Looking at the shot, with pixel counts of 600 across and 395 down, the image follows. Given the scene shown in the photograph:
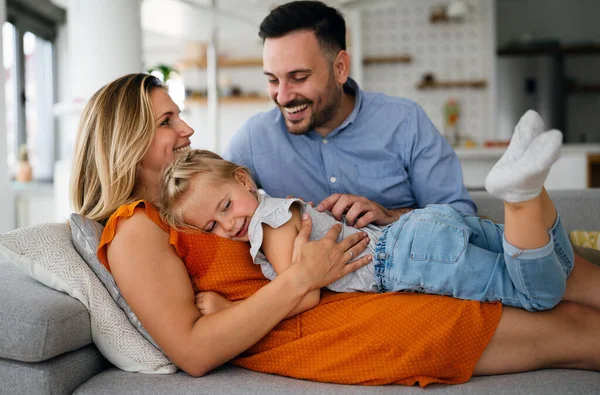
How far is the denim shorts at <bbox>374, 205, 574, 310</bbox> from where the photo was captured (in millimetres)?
1433

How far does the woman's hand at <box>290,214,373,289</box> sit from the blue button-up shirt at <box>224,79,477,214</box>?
805 mm

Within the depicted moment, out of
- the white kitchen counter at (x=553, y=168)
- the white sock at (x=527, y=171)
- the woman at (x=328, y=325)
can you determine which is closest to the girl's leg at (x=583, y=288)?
the woman at (x=328, y=325)

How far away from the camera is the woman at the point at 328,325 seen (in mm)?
1438

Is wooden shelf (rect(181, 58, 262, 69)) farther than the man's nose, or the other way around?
wooden shelf (rect(181, 58, 262, 69))

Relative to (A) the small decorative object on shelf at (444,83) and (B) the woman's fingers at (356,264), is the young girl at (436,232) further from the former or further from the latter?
(A) the small decorative object on shelf at (444,83)

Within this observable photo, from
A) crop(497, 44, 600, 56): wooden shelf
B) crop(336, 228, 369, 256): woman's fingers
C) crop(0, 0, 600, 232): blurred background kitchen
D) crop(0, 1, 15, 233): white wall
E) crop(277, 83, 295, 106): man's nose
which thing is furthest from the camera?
crop(497, 44, 600, 56): wooden shelf

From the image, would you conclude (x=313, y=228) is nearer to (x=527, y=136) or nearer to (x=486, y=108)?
(x=527, y=136)

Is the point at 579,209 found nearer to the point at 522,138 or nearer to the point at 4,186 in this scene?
the point at 522,138

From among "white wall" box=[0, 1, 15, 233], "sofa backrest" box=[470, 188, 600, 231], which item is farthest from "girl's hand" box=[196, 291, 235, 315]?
→ "white wall" box=[0, 1, 15, 233]

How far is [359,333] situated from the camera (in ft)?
4.87

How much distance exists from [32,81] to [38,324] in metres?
5.98

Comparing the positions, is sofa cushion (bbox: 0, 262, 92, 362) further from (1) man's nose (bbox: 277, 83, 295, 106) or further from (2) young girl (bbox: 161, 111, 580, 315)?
(1) man's nose (bbox: 277, 83, 295, 106)

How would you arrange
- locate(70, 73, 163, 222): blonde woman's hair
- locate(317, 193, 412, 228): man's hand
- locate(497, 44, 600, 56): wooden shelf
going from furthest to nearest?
1. locate(497, 44, 600, 56): wooden shelf
2. locate(317, 193, 412, 228): man's hand
3. locate(70, 73, 163, 222): blonde woman's hair

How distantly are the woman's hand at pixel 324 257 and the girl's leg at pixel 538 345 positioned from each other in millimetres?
375
